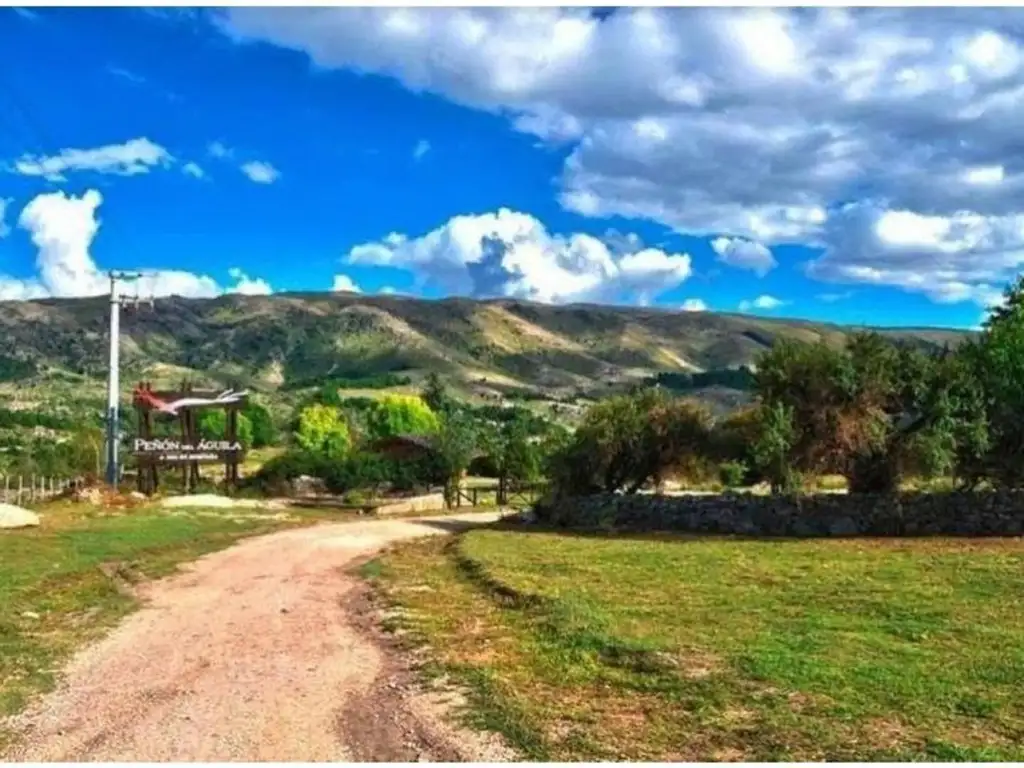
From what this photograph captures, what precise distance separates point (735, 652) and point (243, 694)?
17.4 feet

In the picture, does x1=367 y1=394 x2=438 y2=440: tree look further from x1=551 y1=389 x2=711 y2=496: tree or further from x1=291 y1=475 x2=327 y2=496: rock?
x1=551 y1=389 x2=711 y2=496: tree

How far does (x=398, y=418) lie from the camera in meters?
99.4

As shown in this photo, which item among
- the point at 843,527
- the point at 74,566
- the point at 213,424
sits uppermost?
the point at 213,424

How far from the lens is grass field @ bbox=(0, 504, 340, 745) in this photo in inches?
535

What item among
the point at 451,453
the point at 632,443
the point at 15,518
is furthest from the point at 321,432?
the point at 15,518

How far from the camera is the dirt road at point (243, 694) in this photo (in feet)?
30.3

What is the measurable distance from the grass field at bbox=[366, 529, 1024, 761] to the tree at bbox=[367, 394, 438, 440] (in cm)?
7639

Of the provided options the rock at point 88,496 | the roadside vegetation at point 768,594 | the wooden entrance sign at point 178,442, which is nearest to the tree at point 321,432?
the wooden entrance sign at point 178,442

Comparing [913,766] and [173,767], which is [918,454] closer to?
[913,766]

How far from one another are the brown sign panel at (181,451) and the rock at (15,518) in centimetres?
1812

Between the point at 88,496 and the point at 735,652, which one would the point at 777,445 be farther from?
the point at 88,496

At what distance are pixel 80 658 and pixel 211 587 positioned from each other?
21.6 ft

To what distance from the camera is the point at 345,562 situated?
79.5 ft

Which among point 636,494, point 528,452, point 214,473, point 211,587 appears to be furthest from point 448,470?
point 211,587
